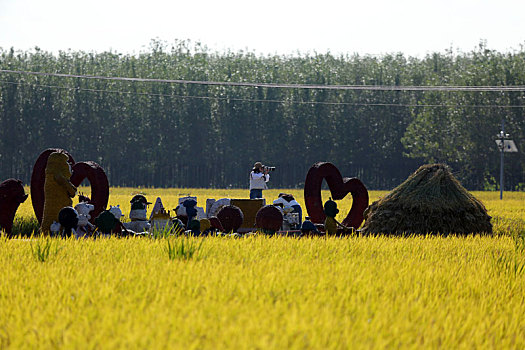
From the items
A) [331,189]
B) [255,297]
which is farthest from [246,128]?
[255,297]

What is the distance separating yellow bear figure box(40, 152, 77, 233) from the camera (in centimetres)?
1136

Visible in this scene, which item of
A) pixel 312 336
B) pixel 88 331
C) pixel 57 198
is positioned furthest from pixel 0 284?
pixel 57 198

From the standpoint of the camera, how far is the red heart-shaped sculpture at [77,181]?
41.8 feet

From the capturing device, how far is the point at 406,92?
5666cm

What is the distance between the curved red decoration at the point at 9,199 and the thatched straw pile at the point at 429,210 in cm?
616

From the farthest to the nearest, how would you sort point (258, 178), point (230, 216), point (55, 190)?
point (258, 178) → point (230, 216) → point (55, 190)

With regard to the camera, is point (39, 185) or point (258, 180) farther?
point (258, 180)

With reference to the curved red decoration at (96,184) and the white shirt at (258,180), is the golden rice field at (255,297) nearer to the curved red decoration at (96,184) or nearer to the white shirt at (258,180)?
the curved red decoration at (96,184)

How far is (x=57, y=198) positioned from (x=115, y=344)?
7434 mm

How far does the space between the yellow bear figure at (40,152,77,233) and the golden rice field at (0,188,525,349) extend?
2120 millimetres

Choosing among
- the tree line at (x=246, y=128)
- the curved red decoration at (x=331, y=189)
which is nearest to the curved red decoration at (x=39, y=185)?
the curved red decoration at (x=331, y=189)

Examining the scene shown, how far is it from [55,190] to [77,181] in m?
2.21

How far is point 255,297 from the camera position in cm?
577

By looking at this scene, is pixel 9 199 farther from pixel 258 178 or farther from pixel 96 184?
pixel 258 178
